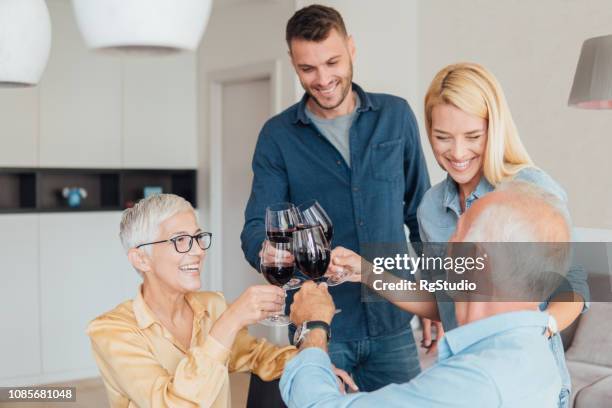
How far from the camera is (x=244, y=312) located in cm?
179

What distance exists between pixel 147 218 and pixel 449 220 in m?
0.79

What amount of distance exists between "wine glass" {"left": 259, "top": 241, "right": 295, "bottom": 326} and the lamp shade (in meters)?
2.24

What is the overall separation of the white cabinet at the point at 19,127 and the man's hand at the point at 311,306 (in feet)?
14.6

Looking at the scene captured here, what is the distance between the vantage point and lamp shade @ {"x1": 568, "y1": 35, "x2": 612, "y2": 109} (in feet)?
11.6

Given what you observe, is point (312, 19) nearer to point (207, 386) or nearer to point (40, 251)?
point (207, 386)

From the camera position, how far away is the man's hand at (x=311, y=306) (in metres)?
1.63

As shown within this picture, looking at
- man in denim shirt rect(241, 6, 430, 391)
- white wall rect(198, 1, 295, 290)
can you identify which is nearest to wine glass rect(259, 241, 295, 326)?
man in denim shirt rect(241, 6, 430, 391)

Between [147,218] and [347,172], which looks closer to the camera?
[147,218]

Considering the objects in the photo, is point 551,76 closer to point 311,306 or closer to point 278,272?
point 278,272

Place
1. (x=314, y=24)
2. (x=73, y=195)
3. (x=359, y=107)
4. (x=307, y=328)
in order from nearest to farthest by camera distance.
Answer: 1. (x=307, y=328)
2. (x=314, y=24)
3. (x=359, y=107)
4. (x=73, y=195)

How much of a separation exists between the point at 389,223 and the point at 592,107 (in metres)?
1.91

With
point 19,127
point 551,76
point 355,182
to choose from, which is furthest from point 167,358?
point 19,127

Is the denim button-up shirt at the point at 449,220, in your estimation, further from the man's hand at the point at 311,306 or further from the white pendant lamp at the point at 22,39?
the white pendant lamp at the point at 22,39

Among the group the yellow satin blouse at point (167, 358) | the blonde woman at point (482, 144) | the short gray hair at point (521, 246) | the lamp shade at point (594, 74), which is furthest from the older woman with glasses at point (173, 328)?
the lamp shade at point (594, 74)
